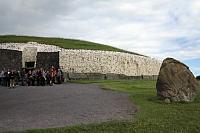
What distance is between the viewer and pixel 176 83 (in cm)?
2009

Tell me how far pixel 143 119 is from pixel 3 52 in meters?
26.3

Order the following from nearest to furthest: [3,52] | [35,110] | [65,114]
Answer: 1. [65,114]
2. [35,110]
3. [3,52]

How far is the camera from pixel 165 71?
2056 centimetres

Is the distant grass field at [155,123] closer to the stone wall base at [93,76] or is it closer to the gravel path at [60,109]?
the gravel path at [60,109]

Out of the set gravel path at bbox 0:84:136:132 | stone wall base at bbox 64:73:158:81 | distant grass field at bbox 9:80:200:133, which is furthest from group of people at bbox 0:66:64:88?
distant grass field at bbox 9:80:200:133

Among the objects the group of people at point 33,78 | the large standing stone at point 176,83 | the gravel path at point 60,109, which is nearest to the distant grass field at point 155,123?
the gravel path at point 60,109

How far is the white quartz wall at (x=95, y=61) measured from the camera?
3844cm

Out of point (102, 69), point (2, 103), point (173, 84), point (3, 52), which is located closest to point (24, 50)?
point (3, 52)

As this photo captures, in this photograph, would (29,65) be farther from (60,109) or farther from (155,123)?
(155,123)

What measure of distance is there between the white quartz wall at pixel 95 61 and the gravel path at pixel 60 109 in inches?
613

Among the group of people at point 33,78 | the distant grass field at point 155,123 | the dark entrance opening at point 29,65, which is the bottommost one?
the distant grass field at point 155,123

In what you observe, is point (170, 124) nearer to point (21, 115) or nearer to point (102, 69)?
point (21, 115)

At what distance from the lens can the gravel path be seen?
47.0ft

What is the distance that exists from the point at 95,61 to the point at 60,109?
22.8 meters
